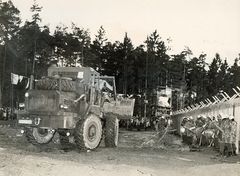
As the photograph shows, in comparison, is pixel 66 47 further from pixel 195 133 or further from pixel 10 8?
pixel 195 133

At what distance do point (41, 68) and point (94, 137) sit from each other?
41397mm

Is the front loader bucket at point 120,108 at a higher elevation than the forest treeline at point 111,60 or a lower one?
lower

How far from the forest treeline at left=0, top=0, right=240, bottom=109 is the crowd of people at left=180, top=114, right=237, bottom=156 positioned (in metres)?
29.9

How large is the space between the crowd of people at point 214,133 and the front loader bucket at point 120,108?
3105 mm

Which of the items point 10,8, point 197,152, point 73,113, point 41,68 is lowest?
point 197,152

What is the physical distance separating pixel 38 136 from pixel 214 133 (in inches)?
292

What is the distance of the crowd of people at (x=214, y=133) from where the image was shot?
16062mm

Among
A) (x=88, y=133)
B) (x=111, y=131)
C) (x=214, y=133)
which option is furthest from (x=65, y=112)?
(x=214, y=133)

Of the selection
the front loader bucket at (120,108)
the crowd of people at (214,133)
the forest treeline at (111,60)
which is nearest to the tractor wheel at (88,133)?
the front loader bucket at (120,108)

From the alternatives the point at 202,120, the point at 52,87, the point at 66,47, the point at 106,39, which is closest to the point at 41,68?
the point at 66,47

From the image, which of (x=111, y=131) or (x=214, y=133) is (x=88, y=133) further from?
(x=214, y=133)

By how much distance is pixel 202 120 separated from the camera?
2028 cm

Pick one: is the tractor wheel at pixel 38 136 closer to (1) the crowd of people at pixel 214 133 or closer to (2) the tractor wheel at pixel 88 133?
(2) the tractor wheel at pixel 88 133

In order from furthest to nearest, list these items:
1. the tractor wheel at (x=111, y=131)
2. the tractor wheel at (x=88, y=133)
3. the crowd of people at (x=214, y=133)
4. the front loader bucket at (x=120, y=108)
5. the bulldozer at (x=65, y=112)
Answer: the front loader bucket at (x=120, y=108) < the tractor wheel at (x=111, y=131) < the crowd of people at (x=214, y=133) < the tractor wheel at (x=88, y=133) < the bulldozer at (x=65, y=112)
